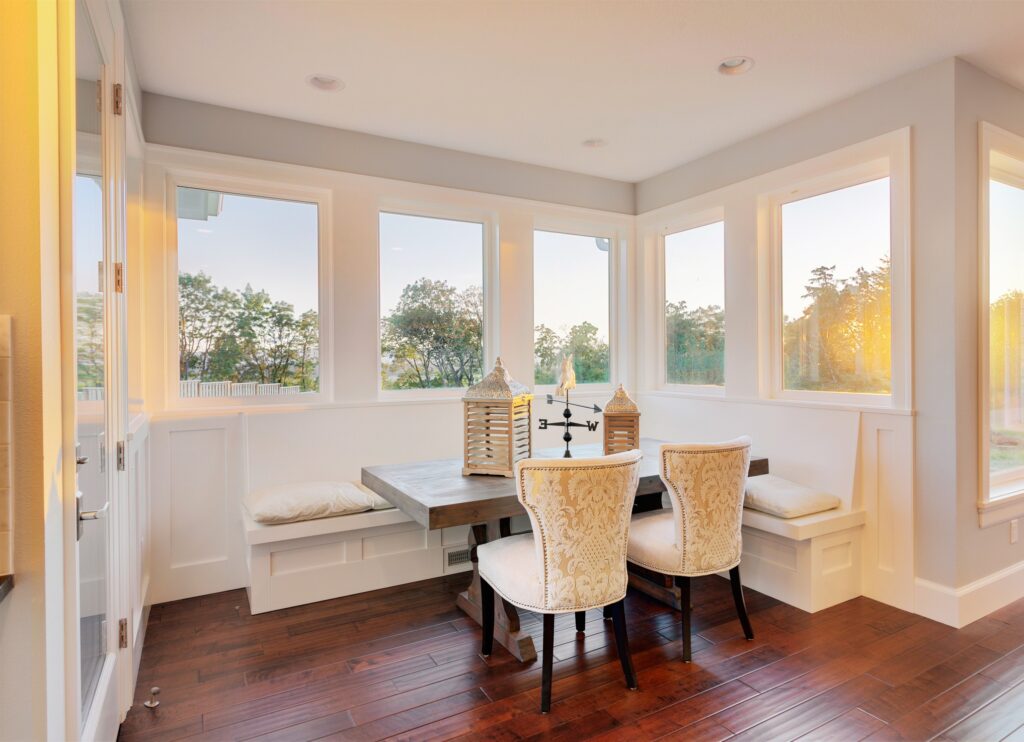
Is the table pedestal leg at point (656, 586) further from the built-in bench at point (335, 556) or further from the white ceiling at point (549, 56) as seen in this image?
the white ceiling at point (549, 56)

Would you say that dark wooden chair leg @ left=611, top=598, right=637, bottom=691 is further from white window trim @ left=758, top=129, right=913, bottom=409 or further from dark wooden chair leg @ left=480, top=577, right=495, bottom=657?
white window trim @ left=758, top=129, right=913, bottom=409

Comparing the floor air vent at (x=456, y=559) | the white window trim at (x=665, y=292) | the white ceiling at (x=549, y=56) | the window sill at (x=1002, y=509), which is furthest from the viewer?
the white window trim at (x=665, y=292)

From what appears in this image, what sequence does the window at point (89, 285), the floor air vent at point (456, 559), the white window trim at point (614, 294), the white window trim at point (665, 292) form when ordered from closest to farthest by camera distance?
the window at point (89, 285)
the floor air vent at point (456, 559)
the white window trim at point (665, 292)
the white window trim at point (614, 294)

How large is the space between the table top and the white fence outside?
3.01 ft

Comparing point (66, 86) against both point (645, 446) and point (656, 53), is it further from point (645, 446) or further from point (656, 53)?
point (645, 446)

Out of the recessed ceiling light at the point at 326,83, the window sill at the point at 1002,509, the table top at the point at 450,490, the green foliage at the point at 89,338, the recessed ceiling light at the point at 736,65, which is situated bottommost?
the window sill at the point at 1002,509

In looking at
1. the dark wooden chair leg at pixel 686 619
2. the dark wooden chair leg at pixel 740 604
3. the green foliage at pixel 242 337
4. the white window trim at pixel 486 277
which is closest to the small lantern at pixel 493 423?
the dark wooden chair leg at pixel 686 619

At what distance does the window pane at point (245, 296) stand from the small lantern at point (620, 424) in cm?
183

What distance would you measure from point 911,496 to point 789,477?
64 cm

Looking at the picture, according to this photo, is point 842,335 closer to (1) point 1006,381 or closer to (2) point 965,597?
(1) point 1006,381

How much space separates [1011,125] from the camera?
2979mm

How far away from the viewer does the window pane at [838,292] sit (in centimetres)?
312

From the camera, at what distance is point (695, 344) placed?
425cm

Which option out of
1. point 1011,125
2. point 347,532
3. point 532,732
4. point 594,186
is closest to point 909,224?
point 1011,125
